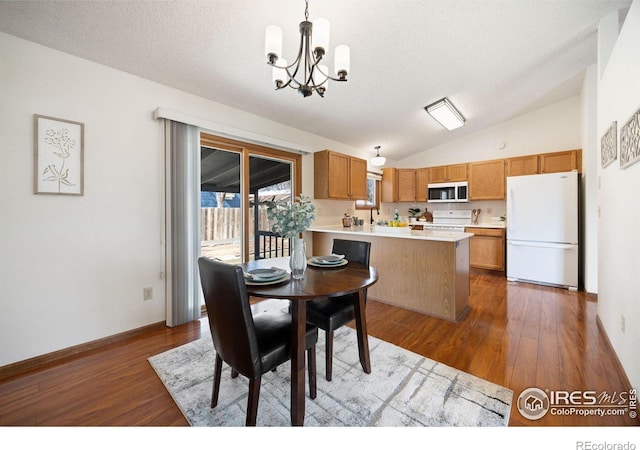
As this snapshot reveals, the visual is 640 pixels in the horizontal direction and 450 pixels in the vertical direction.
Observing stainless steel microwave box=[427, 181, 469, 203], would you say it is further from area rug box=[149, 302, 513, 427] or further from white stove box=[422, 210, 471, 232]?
area rug box=[149, 302, 513, 427]

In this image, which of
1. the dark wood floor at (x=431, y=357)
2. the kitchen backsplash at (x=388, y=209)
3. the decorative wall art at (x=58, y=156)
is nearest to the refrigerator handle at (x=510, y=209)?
the kitchen backsplash at (x=388, y=209)

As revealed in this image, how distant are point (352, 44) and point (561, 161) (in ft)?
13.4

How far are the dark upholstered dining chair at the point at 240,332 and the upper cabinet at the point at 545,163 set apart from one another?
16.1 ft

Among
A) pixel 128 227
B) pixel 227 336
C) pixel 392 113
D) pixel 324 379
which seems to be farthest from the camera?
pixel 392 113

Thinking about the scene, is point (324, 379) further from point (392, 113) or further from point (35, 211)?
point (392, 113)

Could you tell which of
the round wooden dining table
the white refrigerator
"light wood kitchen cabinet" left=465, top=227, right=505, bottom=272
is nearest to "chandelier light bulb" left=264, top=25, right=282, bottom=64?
the round wooden dining table

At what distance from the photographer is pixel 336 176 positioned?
411 centimetres

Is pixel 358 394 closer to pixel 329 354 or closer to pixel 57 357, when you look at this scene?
pixel 329 354

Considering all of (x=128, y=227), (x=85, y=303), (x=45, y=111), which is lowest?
(x=85, y=303)

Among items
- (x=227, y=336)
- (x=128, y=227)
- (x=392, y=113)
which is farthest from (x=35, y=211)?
(x=392, y=113)

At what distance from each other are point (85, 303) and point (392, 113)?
4084 mm

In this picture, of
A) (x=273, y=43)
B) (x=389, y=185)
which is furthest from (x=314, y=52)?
(x=389, y=185)

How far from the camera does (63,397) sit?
1599mm

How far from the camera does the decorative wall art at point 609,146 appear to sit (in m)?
1.94
